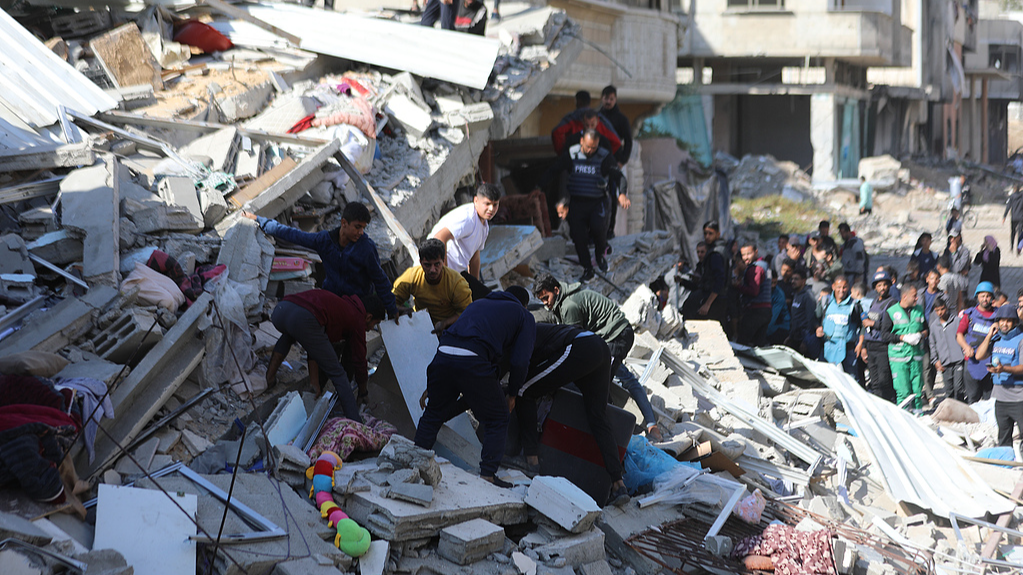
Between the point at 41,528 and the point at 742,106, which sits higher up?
the point at 742,106

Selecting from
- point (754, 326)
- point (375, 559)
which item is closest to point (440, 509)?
point (375, 559)

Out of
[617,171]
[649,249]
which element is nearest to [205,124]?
[617,171]

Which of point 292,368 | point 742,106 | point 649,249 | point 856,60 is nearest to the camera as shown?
point 292,368

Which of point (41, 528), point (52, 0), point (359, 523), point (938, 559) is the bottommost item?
point (938, 559)

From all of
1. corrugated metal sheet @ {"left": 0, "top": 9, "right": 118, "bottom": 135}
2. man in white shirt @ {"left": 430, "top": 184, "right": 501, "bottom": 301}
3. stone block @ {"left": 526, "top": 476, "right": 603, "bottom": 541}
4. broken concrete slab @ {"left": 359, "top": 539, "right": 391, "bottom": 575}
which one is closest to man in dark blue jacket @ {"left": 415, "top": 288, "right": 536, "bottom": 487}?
stone block @ {"left": 526, "top": 476, "right": 603, "bottom": 541}

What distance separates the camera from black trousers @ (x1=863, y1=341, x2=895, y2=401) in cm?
955

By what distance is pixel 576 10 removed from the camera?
15.2 meters

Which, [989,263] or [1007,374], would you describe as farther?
[989,263]

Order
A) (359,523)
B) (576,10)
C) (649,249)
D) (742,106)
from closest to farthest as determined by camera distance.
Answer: (359,523) < (649,249) < (576,10) < (742,106)

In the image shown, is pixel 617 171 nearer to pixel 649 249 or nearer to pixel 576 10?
pixel 649 249

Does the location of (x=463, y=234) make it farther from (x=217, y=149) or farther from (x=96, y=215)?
(x=96, y=215)

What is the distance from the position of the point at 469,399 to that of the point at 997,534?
4.63 metres

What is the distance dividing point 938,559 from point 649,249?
6.25m

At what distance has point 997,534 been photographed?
22.9 ft
